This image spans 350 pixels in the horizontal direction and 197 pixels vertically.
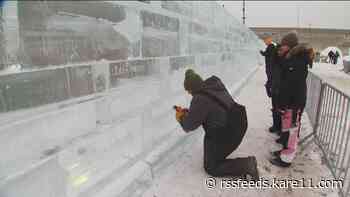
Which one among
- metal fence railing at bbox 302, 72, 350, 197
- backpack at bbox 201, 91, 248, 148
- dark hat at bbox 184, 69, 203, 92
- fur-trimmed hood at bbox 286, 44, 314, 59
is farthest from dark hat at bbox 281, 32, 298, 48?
dark hat at bbox 184, 69, 203, 92

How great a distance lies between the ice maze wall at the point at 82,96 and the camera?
1311 mm

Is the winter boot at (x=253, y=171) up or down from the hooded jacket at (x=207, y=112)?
down

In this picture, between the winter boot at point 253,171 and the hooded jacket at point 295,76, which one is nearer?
the winter boot at point 253,171

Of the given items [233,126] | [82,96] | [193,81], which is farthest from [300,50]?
[82,96]

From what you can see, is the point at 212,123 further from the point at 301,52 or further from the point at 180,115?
the point at 301,52

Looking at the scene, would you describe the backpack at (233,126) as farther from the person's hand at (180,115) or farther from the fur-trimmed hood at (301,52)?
the fur-trimmed hood at (301,52)

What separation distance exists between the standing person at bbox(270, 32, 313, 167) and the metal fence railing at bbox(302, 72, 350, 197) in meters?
0.39

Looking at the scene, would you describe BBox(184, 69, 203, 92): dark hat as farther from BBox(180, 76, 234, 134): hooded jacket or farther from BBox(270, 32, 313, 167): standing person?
BBox(270, 32, 313, 167): standing person

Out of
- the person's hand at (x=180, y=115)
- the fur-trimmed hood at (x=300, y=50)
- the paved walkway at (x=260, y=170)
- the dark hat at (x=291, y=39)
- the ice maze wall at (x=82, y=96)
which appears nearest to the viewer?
the ice maze wall at (x=82, y=96)

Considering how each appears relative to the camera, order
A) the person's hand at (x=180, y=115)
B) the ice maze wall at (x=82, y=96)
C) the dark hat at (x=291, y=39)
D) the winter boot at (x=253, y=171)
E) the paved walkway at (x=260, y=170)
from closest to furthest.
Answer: the ice maze wall at (x=82, y=96) < the paved walkway at (x=260, y=170) < the winter boot at (x=253, y=171) < the person's hand at (x=180, y=115) < the dark hat at (x=291, y=39)

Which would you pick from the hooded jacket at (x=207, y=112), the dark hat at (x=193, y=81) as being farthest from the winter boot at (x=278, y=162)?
the dark hat at (x=193, y=81)

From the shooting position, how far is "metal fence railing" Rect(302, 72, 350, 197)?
2.24 m

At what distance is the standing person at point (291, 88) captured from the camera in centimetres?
243

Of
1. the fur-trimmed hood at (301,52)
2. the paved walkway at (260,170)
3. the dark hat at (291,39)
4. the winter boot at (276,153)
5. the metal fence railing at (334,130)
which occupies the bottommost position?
the paved walkway at (260,170)
